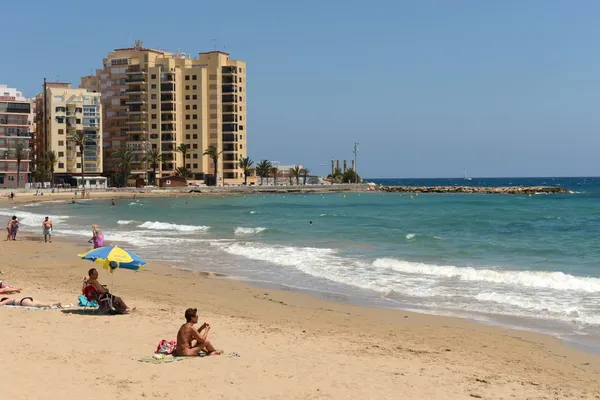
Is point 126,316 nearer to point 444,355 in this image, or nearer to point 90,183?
A: point 444,355

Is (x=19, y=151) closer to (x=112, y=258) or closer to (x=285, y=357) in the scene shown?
(x=112, y=258)

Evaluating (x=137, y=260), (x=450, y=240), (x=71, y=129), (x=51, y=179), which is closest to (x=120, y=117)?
(x=71, y=129)

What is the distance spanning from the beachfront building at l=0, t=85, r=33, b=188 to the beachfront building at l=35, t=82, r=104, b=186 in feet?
35.0

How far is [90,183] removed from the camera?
375ft

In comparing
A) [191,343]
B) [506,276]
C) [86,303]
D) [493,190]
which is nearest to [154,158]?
[493,190]

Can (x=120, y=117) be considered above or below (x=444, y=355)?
above

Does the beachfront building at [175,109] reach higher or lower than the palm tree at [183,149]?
higher

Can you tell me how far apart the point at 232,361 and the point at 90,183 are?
360 ft

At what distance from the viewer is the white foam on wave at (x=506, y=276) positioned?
19406 millimetres

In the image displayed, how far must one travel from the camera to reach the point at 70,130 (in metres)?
115

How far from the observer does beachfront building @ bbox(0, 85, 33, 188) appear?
9938 cm

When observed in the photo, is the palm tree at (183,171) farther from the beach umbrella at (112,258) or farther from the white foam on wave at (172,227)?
the beach umbrella at (112,258)

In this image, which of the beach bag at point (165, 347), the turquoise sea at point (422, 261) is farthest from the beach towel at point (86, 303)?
the turquoise sea at point (422, 261)

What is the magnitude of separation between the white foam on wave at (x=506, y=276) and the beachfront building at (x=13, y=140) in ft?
282
